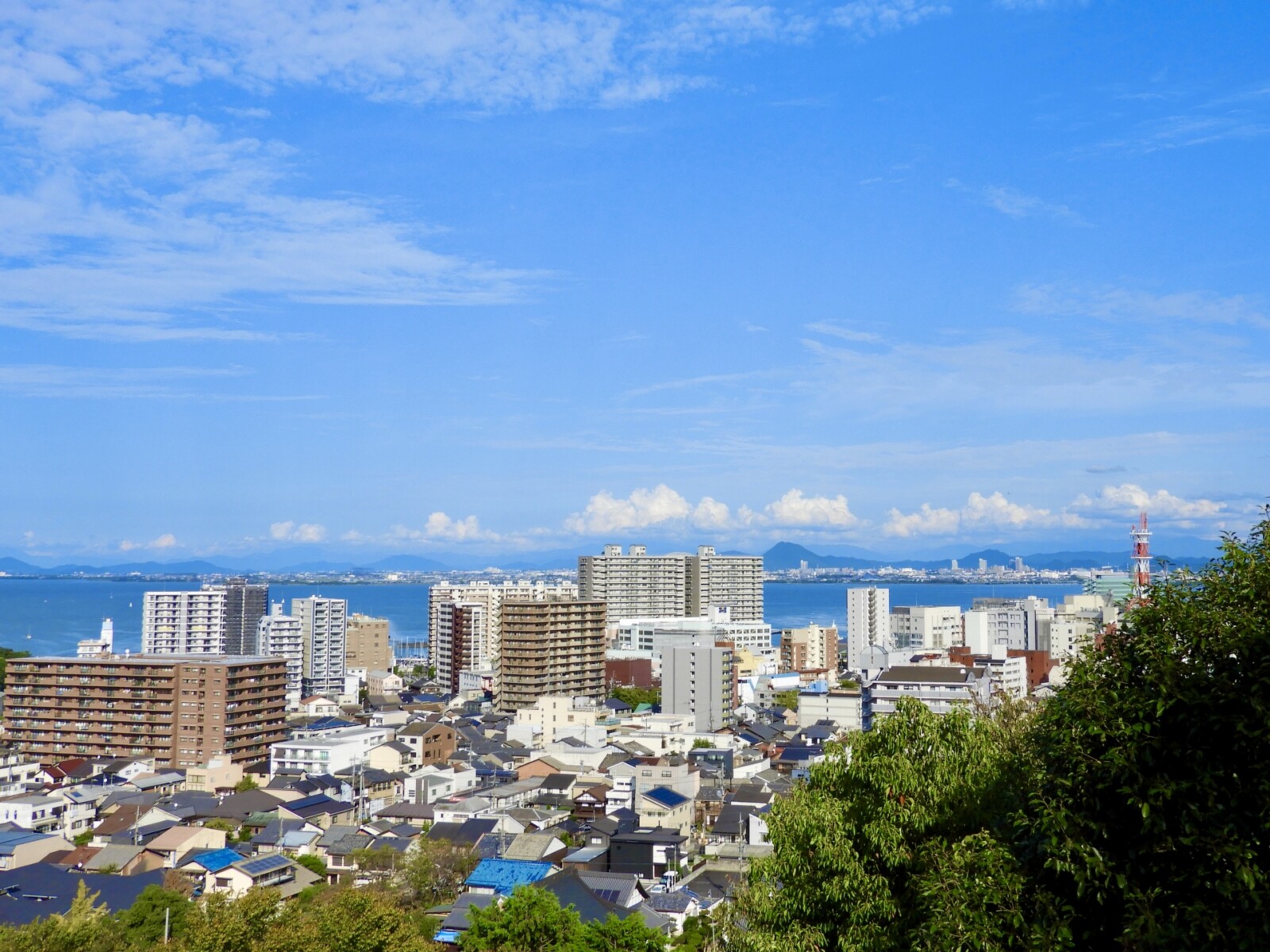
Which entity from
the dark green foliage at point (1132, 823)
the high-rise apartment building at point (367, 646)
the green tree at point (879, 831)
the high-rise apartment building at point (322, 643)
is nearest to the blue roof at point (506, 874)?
the green tree at point (879, 831)

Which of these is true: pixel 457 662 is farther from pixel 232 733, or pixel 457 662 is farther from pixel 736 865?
pixel 736 865

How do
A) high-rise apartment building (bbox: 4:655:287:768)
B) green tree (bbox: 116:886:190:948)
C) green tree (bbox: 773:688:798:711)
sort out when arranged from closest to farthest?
1. green tree (bbox: 116:886:190:948)
2. high-rise apartment building (bbox: 4:655:287:768)
3. green tree (bbox: 773:688:798:711)

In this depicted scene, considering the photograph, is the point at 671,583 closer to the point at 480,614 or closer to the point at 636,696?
the point at 480,614

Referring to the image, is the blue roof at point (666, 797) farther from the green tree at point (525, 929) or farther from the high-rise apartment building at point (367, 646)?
the high-rise apartment building at point (367, 646)

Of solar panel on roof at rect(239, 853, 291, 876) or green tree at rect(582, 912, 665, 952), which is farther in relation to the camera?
solar panel on roof at rect(239, 853, 291, 876)

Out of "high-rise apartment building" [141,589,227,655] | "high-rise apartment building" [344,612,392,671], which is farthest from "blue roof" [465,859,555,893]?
"high-rise apartment building" [344,612,392,671]

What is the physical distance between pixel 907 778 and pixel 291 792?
45.7 ft

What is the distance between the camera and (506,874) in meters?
11.4

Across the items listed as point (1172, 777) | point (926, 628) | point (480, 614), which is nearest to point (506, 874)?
point (1172, 777)

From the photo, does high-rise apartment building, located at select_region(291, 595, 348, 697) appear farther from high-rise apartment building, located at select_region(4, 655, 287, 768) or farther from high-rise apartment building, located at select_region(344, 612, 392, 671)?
high-rise apartment building, located at select_region(4, 655, 287, 768)

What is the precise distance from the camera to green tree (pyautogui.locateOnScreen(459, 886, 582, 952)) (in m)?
7.50

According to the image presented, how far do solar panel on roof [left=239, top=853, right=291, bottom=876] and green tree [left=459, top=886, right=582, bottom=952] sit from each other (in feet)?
16.7

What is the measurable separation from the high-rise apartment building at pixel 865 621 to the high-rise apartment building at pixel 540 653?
1585 centimetres

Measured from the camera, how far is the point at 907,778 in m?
4.28
